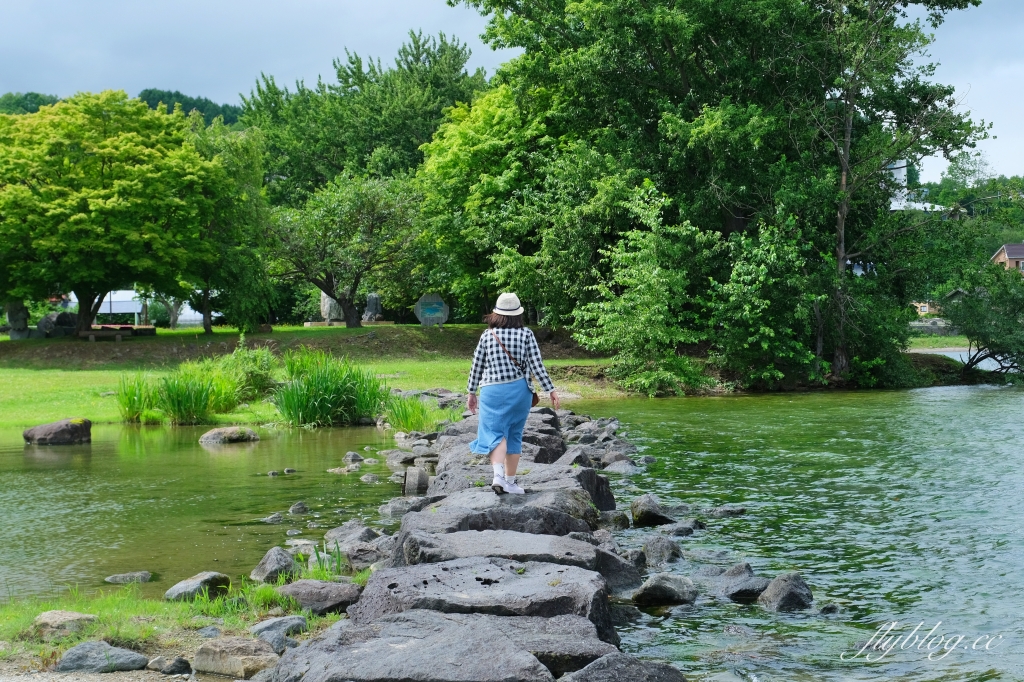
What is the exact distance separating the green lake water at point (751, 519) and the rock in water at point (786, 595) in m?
0.10

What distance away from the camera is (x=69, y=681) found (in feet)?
17.6

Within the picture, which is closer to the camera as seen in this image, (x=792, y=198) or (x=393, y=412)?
(x=393, y=412)

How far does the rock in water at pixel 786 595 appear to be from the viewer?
716 centimetres

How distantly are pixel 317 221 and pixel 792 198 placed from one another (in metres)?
20.4

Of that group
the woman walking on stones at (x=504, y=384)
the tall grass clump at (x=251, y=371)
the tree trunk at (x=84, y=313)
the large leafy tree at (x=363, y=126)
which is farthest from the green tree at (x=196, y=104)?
the woman walking on stones at (x=504, y=384)

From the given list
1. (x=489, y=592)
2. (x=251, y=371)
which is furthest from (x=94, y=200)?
(x=489, y=592)

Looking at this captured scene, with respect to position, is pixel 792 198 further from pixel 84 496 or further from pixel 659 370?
pixel 84 496

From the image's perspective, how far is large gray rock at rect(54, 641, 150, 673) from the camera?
5.57m

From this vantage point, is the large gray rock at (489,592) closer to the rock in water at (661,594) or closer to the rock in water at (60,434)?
the rock in water at (661,594)

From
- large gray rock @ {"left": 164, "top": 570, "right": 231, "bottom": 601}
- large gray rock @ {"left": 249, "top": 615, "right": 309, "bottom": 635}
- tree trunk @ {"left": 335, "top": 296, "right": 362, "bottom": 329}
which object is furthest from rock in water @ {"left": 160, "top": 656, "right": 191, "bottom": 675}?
tree trunk @ {"left": 335, "top": 296, "right": 362, "bottom": 329}

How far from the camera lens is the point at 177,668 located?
569 centimetres

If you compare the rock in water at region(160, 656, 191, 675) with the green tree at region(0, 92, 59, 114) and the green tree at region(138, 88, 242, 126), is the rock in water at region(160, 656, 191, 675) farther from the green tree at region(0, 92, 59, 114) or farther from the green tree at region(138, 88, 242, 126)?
the green tree at region(138, 88, 242, 126)

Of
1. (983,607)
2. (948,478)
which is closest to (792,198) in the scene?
(948,478)

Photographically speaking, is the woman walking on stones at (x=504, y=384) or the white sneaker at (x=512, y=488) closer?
the white sneaker at (x=512, y=488)
